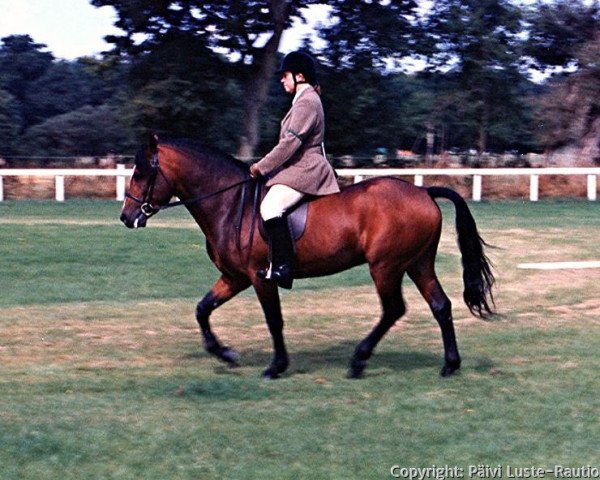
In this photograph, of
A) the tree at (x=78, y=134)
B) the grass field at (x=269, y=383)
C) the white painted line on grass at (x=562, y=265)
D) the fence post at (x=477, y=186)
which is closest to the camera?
the grass field at (x=269, y=383)

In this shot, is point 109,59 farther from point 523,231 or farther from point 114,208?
point 523,231

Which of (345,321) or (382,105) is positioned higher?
(382,105)

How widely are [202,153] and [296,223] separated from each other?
3.63ft

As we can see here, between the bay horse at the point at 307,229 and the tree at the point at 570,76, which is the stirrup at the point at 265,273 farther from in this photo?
the tree at the point at 570,76

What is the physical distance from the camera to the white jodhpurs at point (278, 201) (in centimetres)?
911

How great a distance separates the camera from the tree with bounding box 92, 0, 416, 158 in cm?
3638

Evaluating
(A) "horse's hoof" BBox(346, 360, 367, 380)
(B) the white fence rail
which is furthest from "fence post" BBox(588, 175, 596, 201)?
(A) "horse's hoof" BBox(346, 360, 367, 380)

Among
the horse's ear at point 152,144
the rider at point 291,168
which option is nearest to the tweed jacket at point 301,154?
the rider at point 291,168

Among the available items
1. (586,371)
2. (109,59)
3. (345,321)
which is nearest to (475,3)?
(109,59)

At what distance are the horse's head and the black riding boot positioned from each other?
3.45 ft

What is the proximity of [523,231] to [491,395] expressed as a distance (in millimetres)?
13302

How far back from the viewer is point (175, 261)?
17.0m

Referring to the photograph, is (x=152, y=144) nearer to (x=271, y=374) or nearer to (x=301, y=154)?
(x=301, y=154)

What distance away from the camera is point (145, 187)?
31.1 feet
